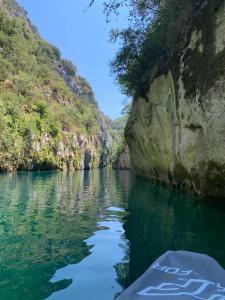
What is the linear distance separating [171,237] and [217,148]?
4.90 meters

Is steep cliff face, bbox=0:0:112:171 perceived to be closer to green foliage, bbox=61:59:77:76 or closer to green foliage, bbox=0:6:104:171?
green foliage, bbox=0:6:104:171

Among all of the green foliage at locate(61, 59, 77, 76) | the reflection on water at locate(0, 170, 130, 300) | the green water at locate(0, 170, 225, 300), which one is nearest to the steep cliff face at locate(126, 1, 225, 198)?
the green water at locate(0, 170, 225, 300)

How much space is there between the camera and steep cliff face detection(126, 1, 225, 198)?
42.8ft

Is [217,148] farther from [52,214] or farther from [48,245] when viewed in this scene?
[48,245]

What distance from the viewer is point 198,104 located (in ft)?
48.4

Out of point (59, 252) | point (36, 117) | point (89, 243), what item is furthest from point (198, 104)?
point (36, 117)

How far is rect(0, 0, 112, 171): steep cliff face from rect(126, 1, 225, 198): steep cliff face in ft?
120

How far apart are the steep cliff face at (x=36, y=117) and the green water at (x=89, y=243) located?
139 feet

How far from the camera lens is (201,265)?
431 cm

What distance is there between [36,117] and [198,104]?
Answer: 6529 centimetres

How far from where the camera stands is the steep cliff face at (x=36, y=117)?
6400cm

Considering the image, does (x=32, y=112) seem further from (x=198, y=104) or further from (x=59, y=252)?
(x=59, y=252)

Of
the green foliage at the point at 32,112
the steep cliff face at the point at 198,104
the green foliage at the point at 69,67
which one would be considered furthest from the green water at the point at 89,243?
the green foliage at the point at 69,67

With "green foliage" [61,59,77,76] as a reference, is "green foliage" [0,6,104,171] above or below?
below
